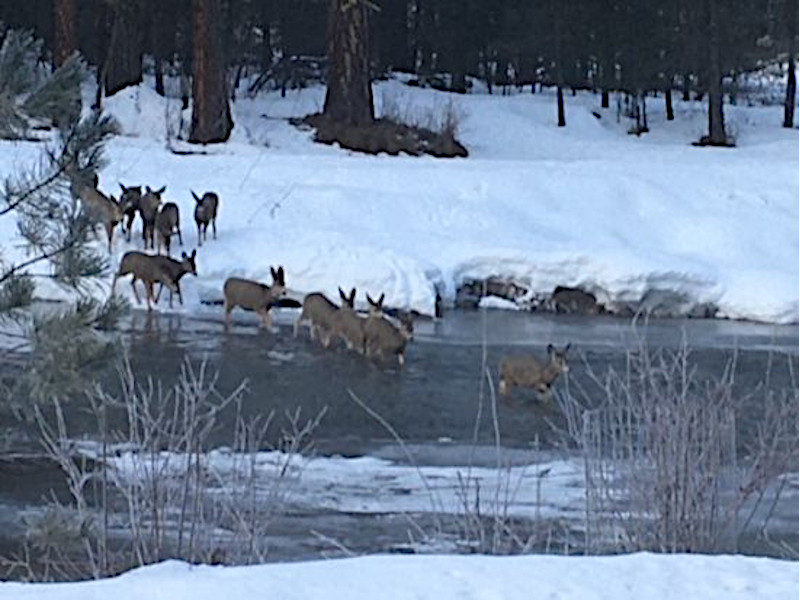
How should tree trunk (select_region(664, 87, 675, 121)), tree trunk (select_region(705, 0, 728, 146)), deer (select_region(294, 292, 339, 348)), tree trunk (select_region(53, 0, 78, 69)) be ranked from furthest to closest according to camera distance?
tree trunk (select_region(664, 87, 675, 121)) < tree trunk (select_region(705, 0, 728, 146)) < tree trunk (select_region(53, 0, 78, 69)) < deer (select_region(294, 292, 339, 348))

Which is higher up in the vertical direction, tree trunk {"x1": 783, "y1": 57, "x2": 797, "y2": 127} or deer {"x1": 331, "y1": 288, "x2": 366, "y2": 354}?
tree trunk {"x1": 783, "y1": 57, "x2": 797, "y2": 127}

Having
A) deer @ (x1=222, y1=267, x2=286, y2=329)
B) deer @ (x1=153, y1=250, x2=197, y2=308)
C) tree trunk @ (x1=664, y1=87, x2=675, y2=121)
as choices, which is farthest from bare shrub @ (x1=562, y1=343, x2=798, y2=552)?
tree trunk @ (x1=664, y1=87, x2=675, y2=121)

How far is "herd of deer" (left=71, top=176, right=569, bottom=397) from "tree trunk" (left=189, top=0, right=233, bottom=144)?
867cm

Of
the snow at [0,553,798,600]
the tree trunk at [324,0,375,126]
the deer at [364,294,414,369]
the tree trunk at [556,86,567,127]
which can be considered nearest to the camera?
the snow at [0,553,798,600]

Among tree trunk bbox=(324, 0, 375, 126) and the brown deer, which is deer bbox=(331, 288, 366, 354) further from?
tree trunk bbox=(324, 0, 375, 126)

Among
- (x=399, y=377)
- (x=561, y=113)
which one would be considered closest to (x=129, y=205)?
(x=399, y=377)

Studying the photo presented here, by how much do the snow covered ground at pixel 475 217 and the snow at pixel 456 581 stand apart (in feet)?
39.4

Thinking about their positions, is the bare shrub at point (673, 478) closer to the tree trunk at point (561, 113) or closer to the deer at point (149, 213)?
the deer at point (149, 213)

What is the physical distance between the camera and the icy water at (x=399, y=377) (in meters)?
11.6

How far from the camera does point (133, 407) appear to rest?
330 inches

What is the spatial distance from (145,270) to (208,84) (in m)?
12.9

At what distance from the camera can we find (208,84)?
32.4 m

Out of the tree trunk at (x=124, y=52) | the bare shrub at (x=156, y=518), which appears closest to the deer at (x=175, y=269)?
the bare shrub at (x=156, y=518)

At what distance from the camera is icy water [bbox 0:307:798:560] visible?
38.0ft
